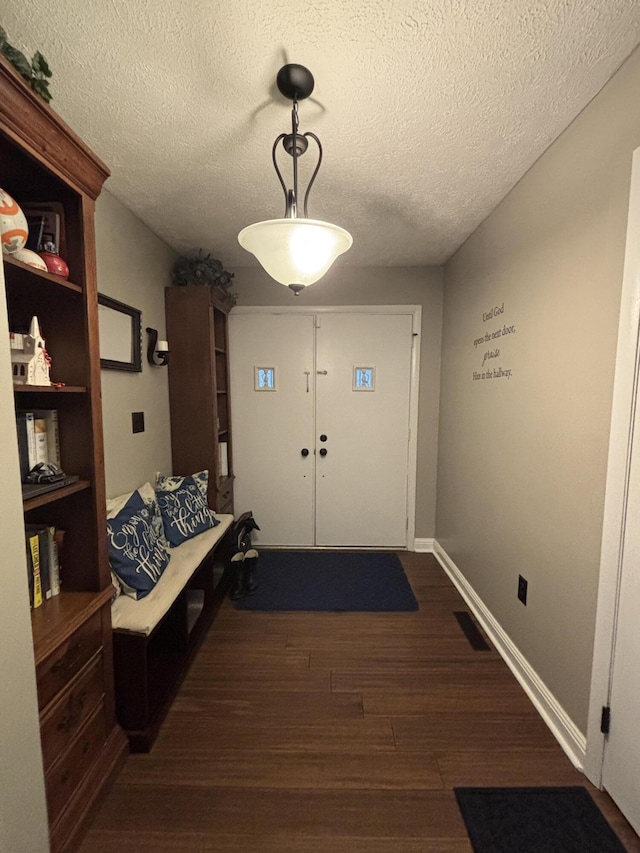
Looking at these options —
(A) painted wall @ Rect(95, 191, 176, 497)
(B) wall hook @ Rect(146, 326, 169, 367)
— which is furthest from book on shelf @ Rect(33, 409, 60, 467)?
(B) wall hook @ Rect(146, 326, 169, 367)

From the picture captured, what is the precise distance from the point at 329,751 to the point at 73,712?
0.95 metres

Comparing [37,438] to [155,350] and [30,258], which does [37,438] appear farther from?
[155,350]

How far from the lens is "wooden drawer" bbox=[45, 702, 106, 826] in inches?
40.1

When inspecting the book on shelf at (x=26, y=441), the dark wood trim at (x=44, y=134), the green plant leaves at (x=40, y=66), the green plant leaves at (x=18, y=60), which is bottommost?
the book on shelf at (x=26, y=441)

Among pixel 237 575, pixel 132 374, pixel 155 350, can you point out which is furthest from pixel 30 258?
pixel 237 575

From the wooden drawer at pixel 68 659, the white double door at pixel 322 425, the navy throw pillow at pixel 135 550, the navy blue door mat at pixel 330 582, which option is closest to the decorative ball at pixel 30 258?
the navy throw pillow at pixel 135 550

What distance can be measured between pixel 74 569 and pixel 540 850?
180cm

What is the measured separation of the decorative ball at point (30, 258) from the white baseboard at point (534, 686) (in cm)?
251

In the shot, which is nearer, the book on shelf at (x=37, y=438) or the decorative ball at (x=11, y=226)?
the decorative ball at (x=11, y=226)

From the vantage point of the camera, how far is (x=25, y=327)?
116 centimetres

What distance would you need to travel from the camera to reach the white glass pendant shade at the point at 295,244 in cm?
101

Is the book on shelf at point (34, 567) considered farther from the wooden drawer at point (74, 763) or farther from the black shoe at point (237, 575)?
the black shoe at point (237, 575)

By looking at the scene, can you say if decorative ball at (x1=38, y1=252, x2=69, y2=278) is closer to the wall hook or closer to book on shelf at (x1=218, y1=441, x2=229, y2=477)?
the wall hook

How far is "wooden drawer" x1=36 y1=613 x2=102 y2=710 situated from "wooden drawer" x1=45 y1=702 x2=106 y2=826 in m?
0.21
